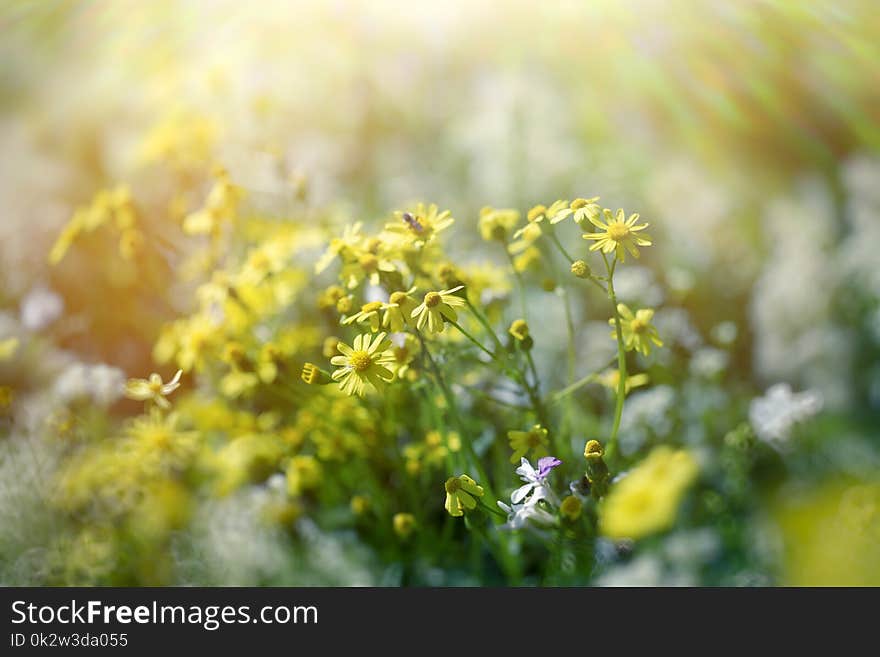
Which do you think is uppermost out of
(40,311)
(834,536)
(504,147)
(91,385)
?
(504,147)

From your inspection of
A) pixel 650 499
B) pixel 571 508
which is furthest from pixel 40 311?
pixel 650 499

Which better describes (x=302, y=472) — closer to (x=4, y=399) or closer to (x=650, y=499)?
(x=4, y=399)

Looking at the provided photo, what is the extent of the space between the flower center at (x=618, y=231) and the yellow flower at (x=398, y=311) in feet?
0.60

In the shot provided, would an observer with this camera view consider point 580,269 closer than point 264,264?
Yes

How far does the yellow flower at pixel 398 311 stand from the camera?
719 millimetres

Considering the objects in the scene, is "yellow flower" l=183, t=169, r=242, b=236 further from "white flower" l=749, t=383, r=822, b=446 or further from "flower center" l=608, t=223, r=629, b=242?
"white flower" l=749, t=383, r=822, b=446

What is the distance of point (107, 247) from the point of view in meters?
1.61

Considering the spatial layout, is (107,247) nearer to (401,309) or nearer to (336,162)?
(336,162)

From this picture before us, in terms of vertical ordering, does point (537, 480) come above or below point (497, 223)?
below

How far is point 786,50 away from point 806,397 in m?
1.03

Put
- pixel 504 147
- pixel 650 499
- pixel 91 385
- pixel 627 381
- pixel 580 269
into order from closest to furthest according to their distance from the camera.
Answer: pixel 650 499 < pixel 580 269 < pixel 627 381 < pixel 91 385 < pixel 504 147

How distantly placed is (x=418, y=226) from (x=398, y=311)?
0.34ft

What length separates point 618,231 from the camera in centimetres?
72
